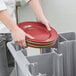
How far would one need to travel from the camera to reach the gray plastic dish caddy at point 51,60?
35.9 inches

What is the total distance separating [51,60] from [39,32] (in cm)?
18

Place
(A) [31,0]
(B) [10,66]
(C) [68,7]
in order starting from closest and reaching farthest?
(A) [31,0], (B) [10,66], (C) [68,7]

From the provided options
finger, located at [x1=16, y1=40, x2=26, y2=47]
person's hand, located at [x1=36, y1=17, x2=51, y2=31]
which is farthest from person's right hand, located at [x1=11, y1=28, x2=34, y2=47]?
→ person's hand, located at [x1=36, y1=17, x2=51, y2=31]

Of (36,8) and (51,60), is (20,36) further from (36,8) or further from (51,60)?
(36,8)

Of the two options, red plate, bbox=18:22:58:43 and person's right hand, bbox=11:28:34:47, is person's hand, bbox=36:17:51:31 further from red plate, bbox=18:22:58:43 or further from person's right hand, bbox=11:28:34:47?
person's right hand, bbox=11:28:34:47

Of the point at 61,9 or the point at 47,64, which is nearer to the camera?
the point at 47,64

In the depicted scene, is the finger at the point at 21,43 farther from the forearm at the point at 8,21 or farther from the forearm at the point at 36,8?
the forearm at the point at 36,8

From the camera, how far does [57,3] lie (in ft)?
5.98

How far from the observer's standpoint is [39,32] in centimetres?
111

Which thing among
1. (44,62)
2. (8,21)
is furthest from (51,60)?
(8,21)

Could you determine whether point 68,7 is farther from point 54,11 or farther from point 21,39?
point 21,39

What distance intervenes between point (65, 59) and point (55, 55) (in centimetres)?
11

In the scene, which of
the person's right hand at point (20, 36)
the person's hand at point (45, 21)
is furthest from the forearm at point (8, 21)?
the person's hand at point (45, 21)

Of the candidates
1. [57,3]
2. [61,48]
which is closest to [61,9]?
[57,3]
